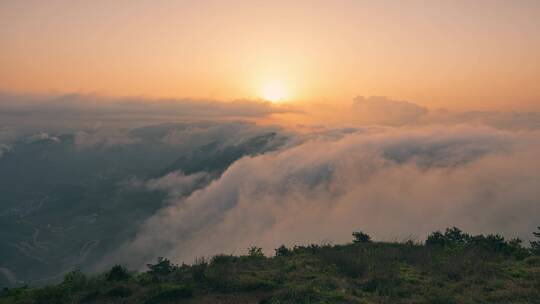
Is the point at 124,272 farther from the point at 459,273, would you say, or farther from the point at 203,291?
the point at 459,273

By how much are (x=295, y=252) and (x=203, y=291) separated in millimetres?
9640

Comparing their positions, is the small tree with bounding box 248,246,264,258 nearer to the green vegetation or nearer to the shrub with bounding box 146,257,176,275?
the green vegetation

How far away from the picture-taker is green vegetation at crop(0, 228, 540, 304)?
581 inches

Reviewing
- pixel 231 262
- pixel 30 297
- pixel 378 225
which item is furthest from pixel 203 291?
pixel 378 225

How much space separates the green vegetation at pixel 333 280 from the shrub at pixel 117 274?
53mm

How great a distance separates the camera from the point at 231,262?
21734mm

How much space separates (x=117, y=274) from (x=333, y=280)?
1135 cm

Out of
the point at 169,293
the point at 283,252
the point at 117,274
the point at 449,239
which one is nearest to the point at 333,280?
the point at 169,293

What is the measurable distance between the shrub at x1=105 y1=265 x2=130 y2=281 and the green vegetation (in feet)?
0.17

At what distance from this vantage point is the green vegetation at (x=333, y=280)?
14.8 meters

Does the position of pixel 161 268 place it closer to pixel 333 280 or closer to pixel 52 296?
pixel 52 296

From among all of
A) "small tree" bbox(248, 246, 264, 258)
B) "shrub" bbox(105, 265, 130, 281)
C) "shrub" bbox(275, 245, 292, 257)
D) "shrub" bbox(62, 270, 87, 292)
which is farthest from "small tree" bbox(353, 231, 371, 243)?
"shrub" bbox(62, 270, 87, 292)

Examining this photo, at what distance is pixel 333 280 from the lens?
16.9m

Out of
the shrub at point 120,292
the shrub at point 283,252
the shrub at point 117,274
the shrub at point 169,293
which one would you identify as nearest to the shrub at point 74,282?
the shrub at point 117,274
